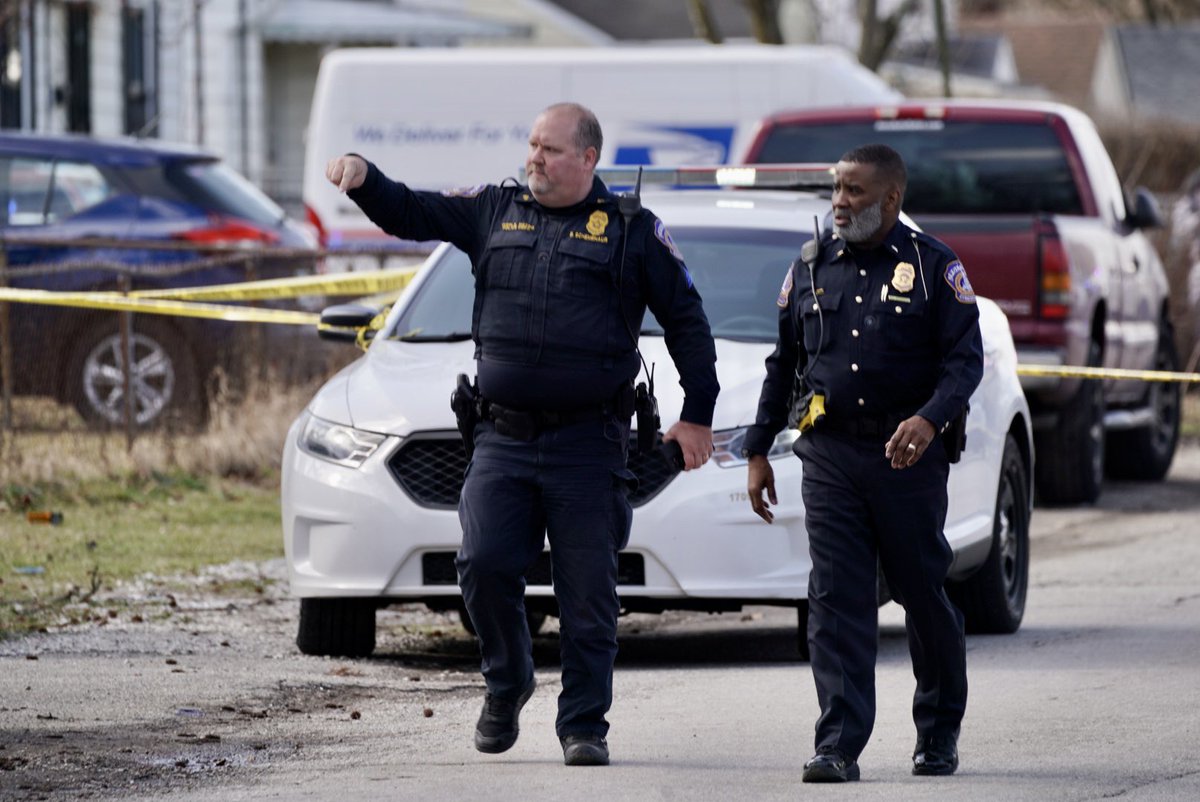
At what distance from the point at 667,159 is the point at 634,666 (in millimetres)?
12548

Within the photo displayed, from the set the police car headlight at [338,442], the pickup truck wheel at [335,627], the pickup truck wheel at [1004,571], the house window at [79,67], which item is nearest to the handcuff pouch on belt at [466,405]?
the police car headlight at [338,442]

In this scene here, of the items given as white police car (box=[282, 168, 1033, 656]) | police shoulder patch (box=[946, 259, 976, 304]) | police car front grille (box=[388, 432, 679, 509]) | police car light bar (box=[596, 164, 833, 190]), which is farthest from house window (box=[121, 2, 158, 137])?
police shoulder patch (box=[946, 259, 976, 304])

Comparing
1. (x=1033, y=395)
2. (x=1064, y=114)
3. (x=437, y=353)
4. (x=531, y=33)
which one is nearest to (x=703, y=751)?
(x=437, y=353)

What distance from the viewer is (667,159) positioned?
20.3 meters

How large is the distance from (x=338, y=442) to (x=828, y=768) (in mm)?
2641

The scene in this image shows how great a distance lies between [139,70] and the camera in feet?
93.2

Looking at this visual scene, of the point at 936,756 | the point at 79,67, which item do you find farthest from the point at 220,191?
the point at 79,67

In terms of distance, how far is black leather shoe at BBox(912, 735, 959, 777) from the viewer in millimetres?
6008

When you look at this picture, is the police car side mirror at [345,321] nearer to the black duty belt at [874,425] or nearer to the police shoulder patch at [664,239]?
the police shoulder patch at [664,239]

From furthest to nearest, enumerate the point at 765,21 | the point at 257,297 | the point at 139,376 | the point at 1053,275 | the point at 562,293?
the point at 765,21
the point at 139,376
the point at 257,297
the point at 1053,275
the point at 562,293

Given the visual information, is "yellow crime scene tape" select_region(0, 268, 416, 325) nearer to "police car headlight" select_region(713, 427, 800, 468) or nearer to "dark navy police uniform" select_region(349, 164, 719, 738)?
"police car headlight" select_region(713, 427, 800, 468)

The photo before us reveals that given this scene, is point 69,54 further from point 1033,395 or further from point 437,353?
point 437,353

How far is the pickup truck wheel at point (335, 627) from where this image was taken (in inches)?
320

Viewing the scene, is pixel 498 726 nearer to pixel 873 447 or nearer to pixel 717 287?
pixel 873 447
